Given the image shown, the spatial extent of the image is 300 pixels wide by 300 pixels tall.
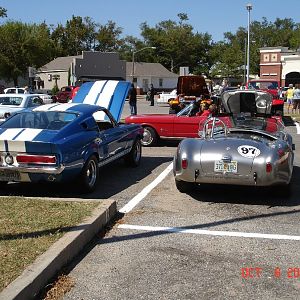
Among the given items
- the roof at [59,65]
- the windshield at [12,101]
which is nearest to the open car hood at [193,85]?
the windshield at [12,101]

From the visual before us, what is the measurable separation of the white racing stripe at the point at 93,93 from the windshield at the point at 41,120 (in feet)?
12.9

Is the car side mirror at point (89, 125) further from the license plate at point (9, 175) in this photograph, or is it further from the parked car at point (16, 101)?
the parked car at point (16, 101)

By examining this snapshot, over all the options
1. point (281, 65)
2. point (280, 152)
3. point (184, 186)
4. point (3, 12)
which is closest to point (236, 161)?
point (280, 152)

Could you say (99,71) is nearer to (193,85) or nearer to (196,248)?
(193,85)

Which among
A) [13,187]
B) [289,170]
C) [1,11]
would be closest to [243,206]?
[289,170]

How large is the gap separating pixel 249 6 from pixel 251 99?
25.9 meters

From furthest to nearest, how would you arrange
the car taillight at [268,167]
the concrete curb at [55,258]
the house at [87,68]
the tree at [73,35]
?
the tree at [73,35] → the house at [87,68] → the car taillight at [268,167] → the concrete curb at [55,258]

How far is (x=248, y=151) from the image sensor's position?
679 cm

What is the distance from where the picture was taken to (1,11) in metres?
43.8

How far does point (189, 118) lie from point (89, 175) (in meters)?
5.56

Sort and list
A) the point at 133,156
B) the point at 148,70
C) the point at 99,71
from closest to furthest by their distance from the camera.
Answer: the point at 133,156
the point at 99,71
the point at 148,70

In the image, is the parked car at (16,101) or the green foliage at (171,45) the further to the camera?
the green foliage at (171,45)

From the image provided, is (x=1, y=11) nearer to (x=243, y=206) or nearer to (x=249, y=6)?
(x=249, y=6)

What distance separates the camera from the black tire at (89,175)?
7383 mm
